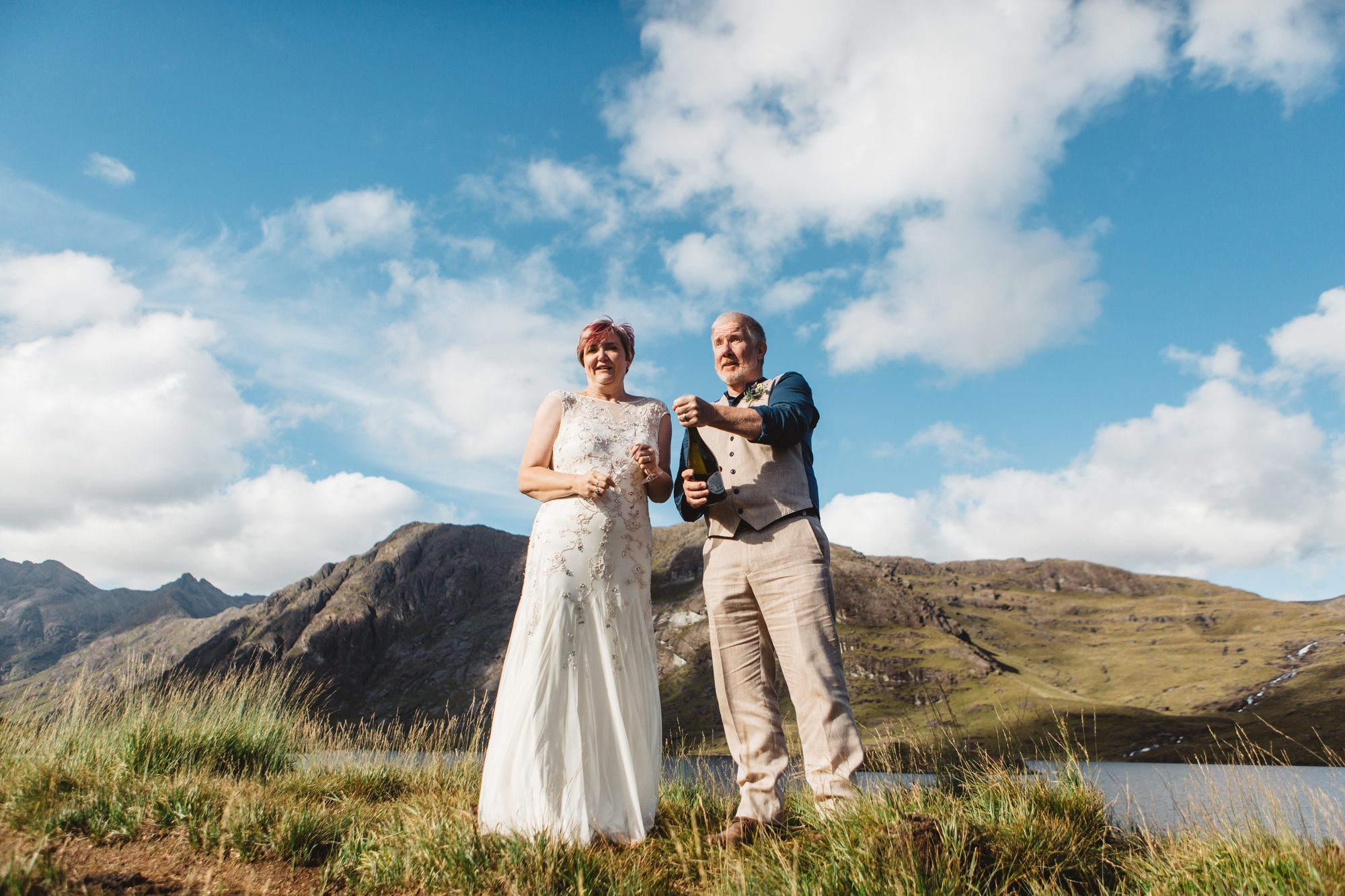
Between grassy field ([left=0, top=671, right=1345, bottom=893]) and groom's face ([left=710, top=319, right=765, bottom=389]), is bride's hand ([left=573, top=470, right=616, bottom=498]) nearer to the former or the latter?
groom's face ([left=710, top=319, right=765, bottom=389])

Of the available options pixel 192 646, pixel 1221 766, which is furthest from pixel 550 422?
pixel 192 646

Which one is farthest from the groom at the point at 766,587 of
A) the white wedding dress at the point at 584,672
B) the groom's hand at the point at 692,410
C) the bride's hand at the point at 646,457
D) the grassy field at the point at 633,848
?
the white wedding dress at the point at 584,672

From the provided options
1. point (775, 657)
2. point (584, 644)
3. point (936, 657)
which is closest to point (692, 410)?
point (584, 644)

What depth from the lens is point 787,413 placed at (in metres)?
3.97

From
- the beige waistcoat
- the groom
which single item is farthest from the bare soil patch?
the beige waistcoat

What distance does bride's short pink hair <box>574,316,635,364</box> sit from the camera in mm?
4668

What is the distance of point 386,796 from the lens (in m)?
5.75

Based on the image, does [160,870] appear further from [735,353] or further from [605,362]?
[735,353]

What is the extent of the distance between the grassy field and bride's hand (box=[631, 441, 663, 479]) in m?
1.87

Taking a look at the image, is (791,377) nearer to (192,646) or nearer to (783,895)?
(783,895)

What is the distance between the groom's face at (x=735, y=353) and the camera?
14.7ft

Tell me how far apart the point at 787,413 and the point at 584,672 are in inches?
73.4

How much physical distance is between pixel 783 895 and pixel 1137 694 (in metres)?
170

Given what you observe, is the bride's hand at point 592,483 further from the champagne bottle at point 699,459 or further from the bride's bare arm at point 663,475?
the champagne bottle at point 699,459
